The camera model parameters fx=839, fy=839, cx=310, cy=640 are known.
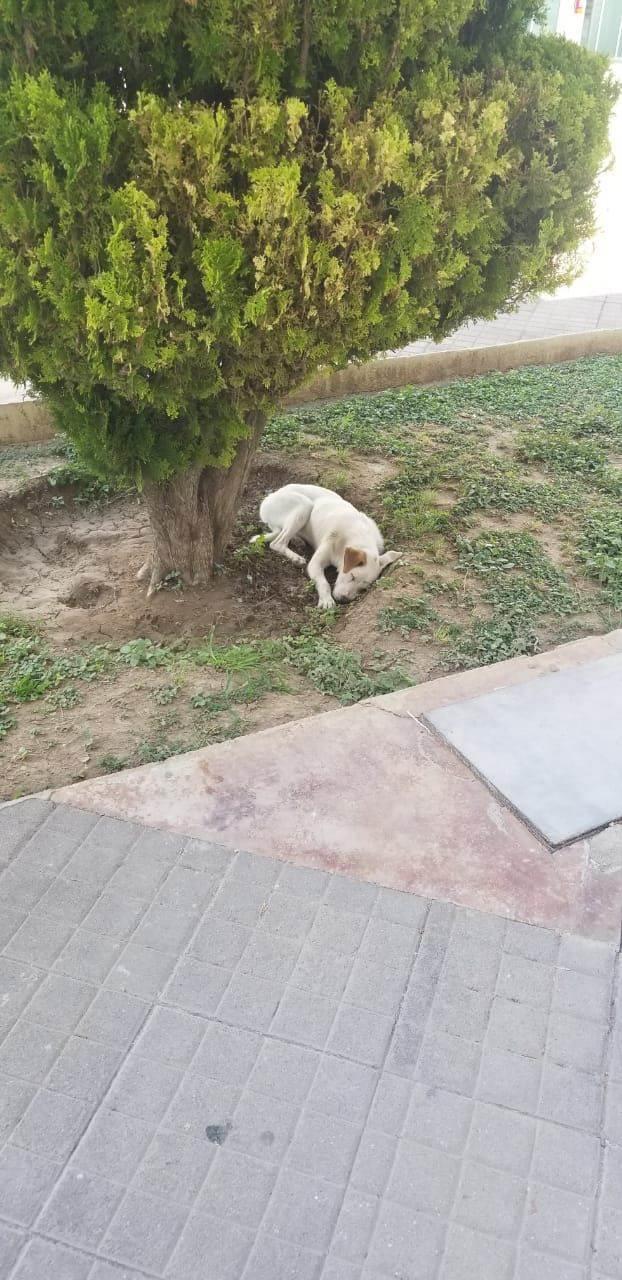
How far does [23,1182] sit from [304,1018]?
89cm

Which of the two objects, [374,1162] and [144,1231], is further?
[374,1162]

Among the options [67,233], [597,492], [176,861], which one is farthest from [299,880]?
[597,492]

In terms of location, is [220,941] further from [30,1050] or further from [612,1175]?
[612,1175]

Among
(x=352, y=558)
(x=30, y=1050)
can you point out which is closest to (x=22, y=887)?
(x=30, y=1050)

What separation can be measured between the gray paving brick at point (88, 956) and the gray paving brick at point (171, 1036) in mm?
261

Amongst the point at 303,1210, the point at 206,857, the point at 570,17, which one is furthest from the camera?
the point at 570,17

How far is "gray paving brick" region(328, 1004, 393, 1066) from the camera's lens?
2564mm

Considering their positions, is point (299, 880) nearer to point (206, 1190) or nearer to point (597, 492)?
point (206, 1190)

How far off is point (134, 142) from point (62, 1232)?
12.4 ft

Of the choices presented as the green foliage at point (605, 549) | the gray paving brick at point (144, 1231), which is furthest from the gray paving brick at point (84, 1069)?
the green foliage at point (605, 549)

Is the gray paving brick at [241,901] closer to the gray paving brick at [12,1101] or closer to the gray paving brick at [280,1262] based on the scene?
the gray paving brick at [12,1101]

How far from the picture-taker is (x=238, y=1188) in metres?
2.24

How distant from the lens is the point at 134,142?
3.42 m

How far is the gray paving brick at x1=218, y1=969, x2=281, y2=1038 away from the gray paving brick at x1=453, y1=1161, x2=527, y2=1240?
0.72 m
